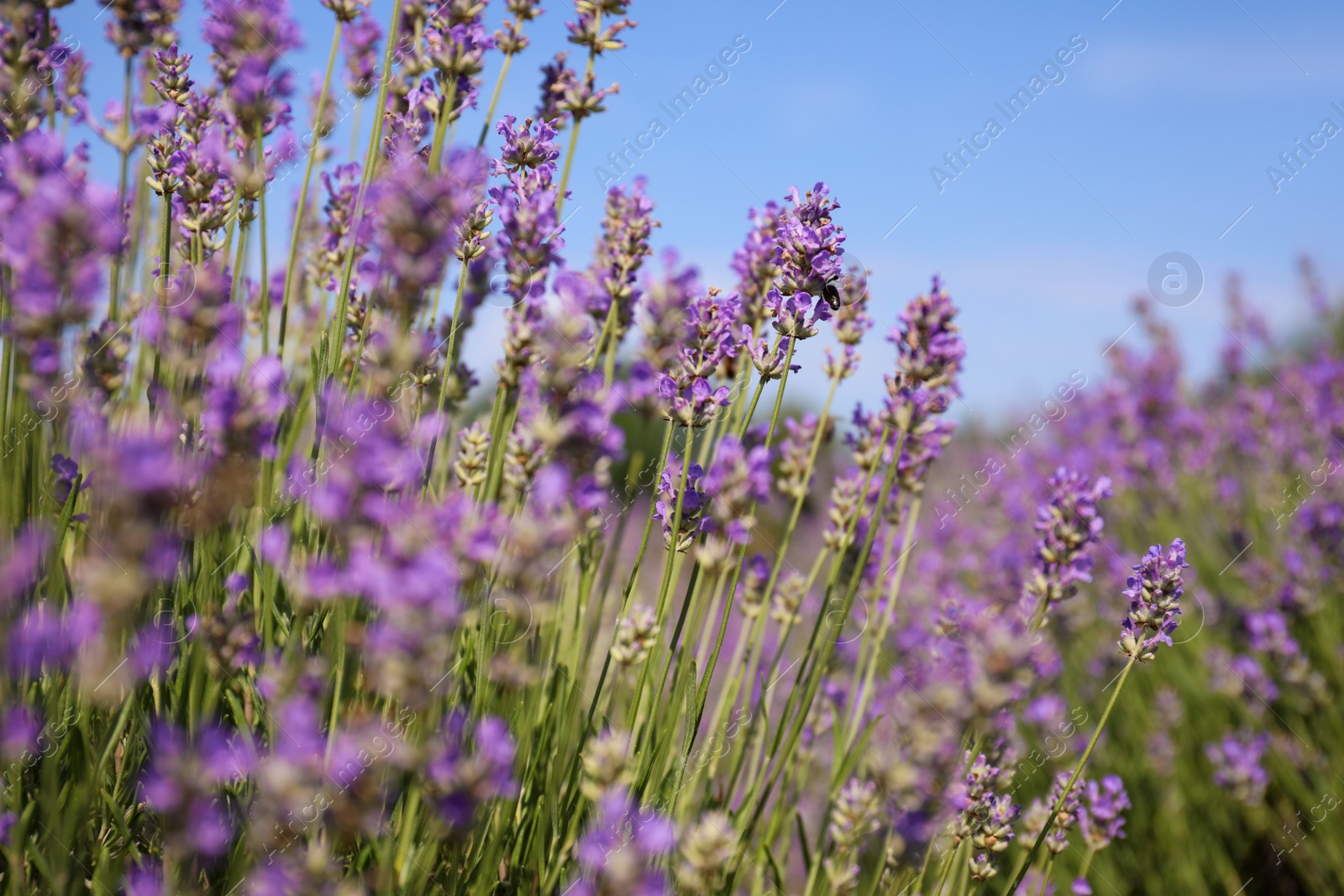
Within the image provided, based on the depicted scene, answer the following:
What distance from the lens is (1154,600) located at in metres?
1.62

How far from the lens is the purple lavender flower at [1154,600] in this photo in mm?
1603

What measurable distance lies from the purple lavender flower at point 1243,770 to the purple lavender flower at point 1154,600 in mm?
2344

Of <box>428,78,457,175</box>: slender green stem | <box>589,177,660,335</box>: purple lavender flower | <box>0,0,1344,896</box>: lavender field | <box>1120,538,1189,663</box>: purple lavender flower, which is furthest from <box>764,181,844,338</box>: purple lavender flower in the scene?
<box>1120,538,1189,663</box>: purple lavender flower

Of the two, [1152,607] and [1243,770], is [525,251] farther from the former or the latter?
[1243,770]

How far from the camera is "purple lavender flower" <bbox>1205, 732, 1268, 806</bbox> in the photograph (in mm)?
3369

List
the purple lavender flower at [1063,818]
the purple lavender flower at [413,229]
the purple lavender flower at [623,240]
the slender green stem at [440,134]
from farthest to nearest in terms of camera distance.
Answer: the purple lavender flower at [623,240], the purple lavender flower at [1063,818], the slender green stem at [440,134], the purple lavender flower at [413,229]

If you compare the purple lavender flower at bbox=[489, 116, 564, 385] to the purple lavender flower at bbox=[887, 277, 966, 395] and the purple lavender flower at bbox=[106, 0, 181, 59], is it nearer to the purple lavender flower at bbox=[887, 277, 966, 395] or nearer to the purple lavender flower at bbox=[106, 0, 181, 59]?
the purple lavender flower at bbox=[887, 277, 966, 395]

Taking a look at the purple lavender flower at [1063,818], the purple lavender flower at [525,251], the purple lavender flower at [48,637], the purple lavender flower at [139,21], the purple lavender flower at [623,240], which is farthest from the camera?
the purple lavender flower at [139,21]

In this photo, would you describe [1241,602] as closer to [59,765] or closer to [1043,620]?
[1043,620]

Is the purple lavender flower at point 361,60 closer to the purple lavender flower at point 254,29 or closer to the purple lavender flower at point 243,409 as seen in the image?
the purple lavender flower at point 254,29

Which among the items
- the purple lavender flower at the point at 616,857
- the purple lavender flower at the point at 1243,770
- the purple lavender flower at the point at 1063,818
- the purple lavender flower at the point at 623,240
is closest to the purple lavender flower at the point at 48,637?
the purple lavender flower at the point at 616,857

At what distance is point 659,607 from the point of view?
1660 mm

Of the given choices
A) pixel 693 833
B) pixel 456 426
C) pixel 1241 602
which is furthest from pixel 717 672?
pixel 693 833

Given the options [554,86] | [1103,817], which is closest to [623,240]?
[554,86]
